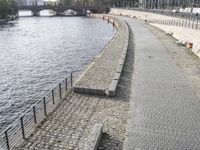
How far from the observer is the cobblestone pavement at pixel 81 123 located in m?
11.5

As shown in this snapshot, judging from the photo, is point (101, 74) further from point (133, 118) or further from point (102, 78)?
point (133, 118)

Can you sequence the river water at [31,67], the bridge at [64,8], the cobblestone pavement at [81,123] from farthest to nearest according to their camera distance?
the bridge at [64,8] → the river water at [31,67] → the cobblestone pavement at [81,123]

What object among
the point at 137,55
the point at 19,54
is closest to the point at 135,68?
the point at 137,55

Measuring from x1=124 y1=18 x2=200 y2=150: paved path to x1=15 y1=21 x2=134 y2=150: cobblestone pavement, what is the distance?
57 centimetres

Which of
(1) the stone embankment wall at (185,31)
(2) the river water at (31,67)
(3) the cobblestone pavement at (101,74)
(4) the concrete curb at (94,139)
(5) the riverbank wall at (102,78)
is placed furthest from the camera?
(1) the stone embankment wall at (185,31)

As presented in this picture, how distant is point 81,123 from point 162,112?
4.61 m

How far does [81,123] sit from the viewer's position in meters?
13.4

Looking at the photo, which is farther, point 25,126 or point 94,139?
point 25,126

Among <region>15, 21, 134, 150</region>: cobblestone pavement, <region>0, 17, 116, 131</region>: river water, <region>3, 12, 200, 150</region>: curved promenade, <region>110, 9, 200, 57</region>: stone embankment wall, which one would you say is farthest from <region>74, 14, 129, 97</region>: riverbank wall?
<region>110, 9, 200, 57</region>: stone embankment wall

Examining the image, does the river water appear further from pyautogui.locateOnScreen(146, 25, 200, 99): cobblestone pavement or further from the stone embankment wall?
the stone embankment wall

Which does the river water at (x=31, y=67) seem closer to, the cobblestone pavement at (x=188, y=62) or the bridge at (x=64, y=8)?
the cobblestone pavement at (x=188, y=62)

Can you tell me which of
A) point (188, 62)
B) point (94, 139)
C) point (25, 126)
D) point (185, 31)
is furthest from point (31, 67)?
point (94, 139)

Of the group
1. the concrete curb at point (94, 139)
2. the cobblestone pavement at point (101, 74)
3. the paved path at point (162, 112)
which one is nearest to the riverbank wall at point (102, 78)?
the cobblestone pavement at point (101, 74)

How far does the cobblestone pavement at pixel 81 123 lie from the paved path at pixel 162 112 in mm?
567
